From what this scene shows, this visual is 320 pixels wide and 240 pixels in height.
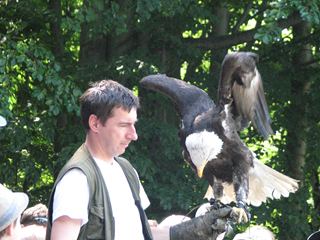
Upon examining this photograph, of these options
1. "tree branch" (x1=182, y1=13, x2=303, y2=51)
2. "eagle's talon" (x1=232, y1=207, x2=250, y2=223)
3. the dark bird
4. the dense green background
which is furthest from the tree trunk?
"eagle's talon" (x1=232, y1=207, x2=250, y2=223)

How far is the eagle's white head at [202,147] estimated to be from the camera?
9.23 ft

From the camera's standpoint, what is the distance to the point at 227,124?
118 inches

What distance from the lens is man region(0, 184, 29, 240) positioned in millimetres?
1508

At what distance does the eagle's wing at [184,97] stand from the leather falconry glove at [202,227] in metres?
1.04

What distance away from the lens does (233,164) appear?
10.0 feet

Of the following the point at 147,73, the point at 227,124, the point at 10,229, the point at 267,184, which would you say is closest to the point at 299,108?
the point at 147,73

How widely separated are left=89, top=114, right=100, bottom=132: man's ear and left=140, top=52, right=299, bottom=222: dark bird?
57.1 inches

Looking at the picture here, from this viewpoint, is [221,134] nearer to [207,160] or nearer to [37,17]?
[207,160]

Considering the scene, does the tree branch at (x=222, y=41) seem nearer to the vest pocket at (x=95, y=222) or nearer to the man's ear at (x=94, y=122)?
the man's ear at (x=94, y=122)

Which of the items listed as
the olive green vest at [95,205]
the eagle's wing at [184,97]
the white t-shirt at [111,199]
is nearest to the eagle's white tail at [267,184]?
the eagle's wing at [184,97]

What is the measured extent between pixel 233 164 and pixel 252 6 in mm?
4415

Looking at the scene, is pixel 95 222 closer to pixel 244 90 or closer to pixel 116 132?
pixel 116 132

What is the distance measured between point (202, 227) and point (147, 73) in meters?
3.00

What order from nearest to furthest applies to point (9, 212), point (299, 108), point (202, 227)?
point (9, 212) < point (202, 227) < point (299, 108)
